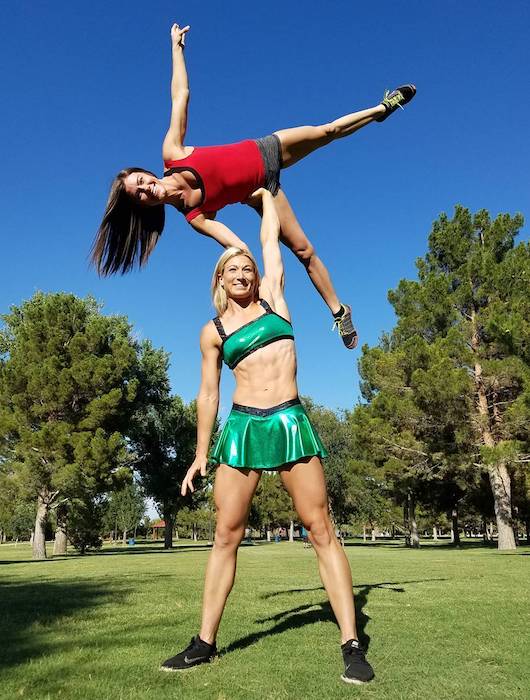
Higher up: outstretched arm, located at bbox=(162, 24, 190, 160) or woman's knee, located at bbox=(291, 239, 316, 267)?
Result: outstretched arm, located at bbox=(162, 24, 190, 160)

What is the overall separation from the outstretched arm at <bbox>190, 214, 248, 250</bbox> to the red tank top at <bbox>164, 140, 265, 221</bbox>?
0.20ft

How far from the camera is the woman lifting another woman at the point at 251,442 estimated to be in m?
3.74

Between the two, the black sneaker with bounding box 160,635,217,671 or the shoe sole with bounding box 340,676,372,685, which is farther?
the black sneaker with bounding box 160,635,217,671

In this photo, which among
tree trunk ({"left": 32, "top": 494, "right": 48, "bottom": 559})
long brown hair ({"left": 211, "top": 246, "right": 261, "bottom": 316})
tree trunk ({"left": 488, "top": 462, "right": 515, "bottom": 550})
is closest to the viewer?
long brown hair ({"left": 211, "top": 246, "right": 261, "bottom": 316})

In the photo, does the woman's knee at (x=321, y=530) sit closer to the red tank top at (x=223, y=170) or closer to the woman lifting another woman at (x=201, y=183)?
the woman lifting another woman at (x=201, y=183)

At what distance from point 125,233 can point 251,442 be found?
2458 millimetres

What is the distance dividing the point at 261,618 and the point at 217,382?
2.54m

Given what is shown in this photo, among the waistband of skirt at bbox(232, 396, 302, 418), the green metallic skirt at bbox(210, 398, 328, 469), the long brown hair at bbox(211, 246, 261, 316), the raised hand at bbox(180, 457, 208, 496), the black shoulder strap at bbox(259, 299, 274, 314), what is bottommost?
the raised hand at bbox(180, 457, 208, 496)

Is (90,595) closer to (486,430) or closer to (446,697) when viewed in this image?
(446,697)

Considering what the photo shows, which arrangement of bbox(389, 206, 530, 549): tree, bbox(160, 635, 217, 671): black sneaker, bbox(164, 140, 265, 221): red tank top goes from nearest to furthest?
bbox(160, 635, 217, 671): black sneaker, bbox(164, 140, 265, 221): red tank top, bbox(389, 206, 530, 549): tree

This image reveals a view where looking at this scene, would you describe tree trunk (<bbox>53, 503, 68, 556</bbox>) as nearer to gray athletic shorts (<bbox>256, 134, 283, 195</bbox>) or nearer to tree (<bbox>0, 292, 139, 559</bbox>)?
tree (<bbox>0, 292, 139, 559</bbox>)

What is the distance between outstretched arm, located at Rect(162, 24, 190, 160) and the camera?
4.80 meters

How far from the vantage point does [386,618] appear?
520cm

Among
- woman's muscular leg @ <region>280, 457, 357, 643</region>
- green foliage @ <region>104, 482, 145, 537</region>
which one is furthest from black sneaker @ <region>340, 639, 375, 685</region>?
green foliage @ <region>104, 482, 145, 537</region>
